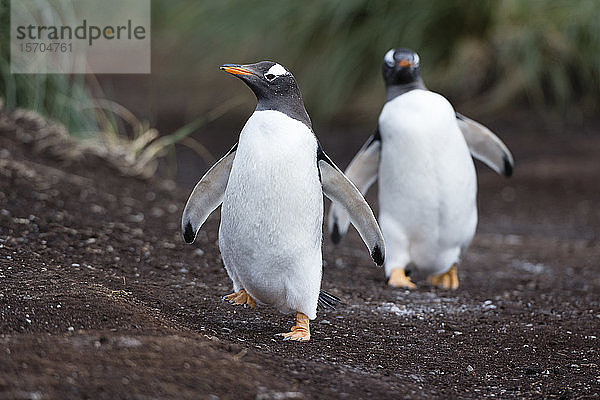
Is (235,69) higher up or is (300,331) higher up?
(235,69)

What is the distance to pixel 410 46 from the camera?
8.70 metres

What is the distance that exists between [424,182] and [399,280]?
0.51 meters

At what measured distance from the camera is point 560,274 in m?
5.11

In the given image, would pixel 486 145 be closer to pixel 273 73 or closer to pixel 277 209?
pixel 273 73

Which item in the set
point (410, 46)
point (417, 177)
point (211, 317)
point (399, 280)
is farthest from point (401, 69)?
point (410, 46)

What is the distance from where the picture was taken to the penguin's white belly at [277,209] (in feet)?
9.87

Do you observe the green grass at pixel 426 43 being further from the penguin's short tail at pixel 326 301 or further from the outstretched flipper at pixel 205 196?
the outstretched flipper at pixel 205 196

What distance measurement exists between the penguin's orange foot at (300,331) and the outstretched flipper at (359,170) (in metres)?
1.45

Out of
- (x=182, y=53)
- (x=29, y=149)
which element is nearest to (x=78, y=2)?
(x=29, y=149)

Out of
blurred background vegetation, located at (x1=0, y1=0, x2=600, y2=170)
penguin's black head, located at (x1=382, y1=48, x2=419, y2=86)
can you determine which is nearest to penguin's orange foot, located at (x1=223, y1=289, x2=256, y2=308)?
penguin's black head, located at (x1=382, y1=48, x2=419, y2=86)

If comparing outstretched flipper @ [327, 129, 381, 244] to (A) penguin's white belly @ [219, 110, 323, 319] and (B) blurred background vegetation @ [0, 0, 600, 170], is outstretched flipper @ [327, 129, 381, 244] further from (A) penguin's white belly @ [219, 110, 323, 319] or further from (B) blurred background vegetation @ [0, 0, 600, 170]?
(B) blurred background vegetation @ [0, 0, 600, 170]

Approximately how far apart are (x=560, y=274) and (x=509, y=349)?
2.03m

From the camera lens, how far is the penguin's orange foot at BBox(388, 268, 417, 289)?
14.5ft

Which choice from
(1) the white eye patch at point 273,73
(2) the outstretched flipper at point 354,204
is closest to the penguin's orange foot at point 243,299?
(2) the outstretched flipper at point 354,204
